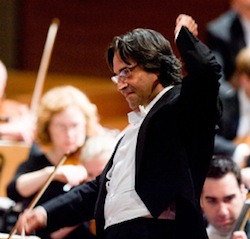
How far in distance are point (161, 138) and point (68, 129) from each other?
1454mm

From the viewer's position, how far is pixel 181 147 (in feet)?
7.87

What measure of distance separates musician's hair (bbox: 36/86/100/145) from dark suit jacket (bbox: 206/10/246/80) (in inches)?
44.1

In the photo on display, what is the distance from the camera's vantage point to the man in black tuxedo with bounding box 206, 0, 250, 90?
486cm

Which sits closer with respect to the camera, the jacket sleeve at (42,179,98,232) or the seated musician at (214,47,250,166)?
the jacket sleeve at (42,179,98,232)

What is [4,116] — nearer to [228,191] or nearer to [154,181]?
[228,191]

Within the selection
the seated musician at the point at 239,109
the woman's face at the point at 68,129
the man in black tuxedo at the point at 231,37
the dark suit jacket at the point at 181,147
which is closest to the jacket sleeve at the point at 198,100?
the dark suit jacket at the point at 181,147

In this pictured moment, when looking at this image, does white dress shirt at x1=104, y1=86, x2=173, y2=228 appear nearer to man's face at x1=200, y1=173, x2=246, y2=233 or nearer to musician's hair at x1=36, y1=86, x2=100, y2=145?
man's face at x1=200, y1=173, x2=246, y2=233

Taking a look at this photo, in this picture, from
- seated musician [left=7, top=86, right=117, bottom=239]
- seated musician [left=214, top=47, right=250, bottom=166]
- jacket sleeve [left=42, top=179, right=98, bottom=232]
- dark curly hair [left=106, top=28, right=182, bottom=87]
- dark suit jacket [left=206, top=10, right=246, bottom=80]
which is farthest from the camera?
dark suit jacket [left=206, top=10, right=246, bottom=80]

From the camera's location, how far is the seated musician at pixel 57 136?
368 cm

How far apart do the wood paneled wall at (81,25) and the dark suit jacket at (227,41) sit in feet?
3.75

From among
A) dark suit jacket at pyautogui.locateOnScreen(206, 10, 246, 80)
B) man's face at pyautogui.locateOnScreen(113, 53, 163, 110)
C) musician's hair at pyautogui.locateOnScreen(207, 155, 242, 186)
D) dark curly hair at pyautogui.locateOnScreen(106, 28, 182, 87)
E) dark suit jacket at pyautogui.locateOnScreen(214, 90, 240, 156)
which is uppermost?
dark suit jacket at pyautogui.locateOnScreen(206, 10, 246, 80)

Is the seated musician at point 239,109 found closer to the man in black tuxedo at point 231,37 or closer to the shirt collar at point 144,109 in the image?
the man in black tuxedo at point 231,37

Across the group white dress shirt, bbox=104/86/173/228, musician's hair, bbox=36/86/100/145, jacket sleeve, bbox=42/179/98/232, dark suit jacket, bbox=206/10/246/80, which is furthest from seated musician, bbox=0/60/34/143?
white dress shirt, bbox=104/86/173/228

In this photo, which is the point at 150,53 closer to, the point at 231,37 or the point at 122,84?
the point at 122,84
